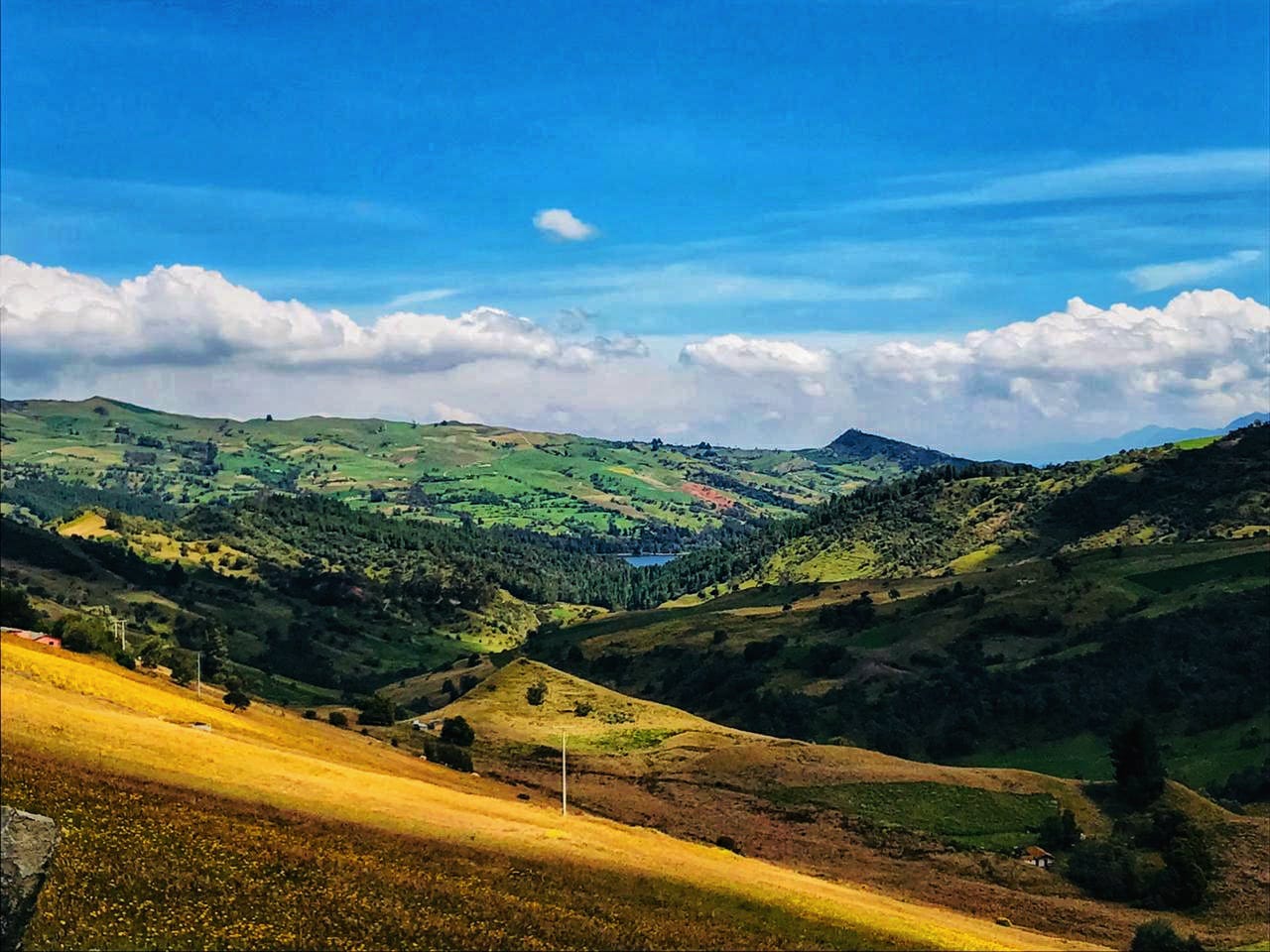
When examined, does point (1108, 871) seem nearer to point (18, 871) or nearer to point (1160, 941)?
point (1160, 941)

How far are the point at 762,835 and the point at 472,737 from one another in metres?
45.4

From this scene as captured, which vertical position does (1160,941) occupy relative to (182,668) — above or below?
below

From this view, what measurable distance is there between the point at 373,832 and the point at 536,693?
4089 inches

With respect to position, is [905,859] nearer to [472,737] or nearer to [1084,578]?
[472,737]

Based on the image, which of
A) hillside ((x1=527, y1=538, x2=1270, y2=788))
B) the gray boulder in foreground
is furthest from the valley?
the gray boulder in foreground

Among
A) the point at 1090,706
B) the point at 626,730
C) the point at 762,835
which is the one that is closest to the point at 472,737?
the point at 626,730

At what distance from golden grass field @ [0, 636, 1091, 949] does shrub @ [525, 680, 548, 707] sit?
72.0 m

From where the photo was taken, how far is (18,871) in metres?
12.3

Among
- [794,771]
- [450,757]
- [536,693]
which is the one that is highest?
[536,693]

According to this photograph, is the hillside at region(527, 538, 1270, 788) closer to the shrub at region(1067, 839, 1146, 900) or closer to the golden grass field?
the shrub at region(1067, 839, 1146, 900)

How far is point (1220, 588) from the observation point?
169625 mm

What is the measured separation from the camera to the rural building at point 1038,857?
281ft

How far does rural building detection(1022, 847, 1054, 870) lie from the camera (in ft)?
281

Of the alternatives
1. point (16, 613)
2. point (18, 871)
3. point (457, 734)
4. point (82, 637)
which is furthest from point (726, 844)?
point (16, 613)
